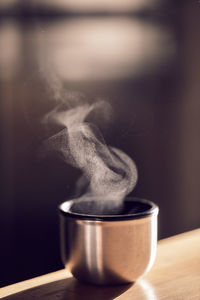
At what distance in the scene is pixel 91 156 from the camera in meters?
1.07

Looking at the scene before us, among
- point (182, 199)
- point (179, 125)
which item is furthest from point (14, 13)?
point (182, 199)

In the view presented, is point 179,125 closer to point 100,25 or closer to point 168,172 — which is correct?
point 168,172

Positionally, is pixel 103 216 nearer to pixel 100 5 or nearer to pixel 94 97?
pixel 94 97

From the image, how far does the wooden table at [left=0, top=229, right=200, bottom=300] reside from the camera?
0.89 metres

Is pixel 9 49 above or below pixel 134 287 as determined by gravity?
above

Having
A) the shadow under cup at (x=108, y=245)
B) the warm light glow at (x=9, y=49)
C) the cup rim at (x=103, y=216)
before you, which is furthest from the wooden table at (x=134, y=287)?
the warm light glow at (x=9, y=49)

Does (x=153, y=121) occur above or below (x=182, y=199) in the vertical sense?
above

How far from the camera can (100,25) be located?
3.96 ft

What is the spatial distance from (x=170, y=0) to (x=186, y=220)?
27.7 inches

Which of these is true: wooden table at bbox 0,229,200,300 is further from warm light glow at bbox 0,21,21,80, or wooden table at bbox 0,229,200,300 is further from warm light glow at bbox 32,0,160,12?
warm light glow at bbox 32,0,160,12

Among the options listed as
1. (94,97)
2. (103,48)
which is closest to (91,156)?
(94,97)

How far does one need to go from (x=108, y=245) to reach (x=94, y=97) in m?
0.46

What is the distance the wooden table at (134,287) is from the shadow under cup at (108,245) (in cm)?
2

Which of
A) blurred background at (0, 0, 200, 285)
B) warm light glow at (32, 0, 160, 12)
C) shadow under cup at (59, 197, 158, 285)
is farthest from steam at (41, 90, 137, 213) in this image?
warm light glow at (32, 0, 160, 12)
